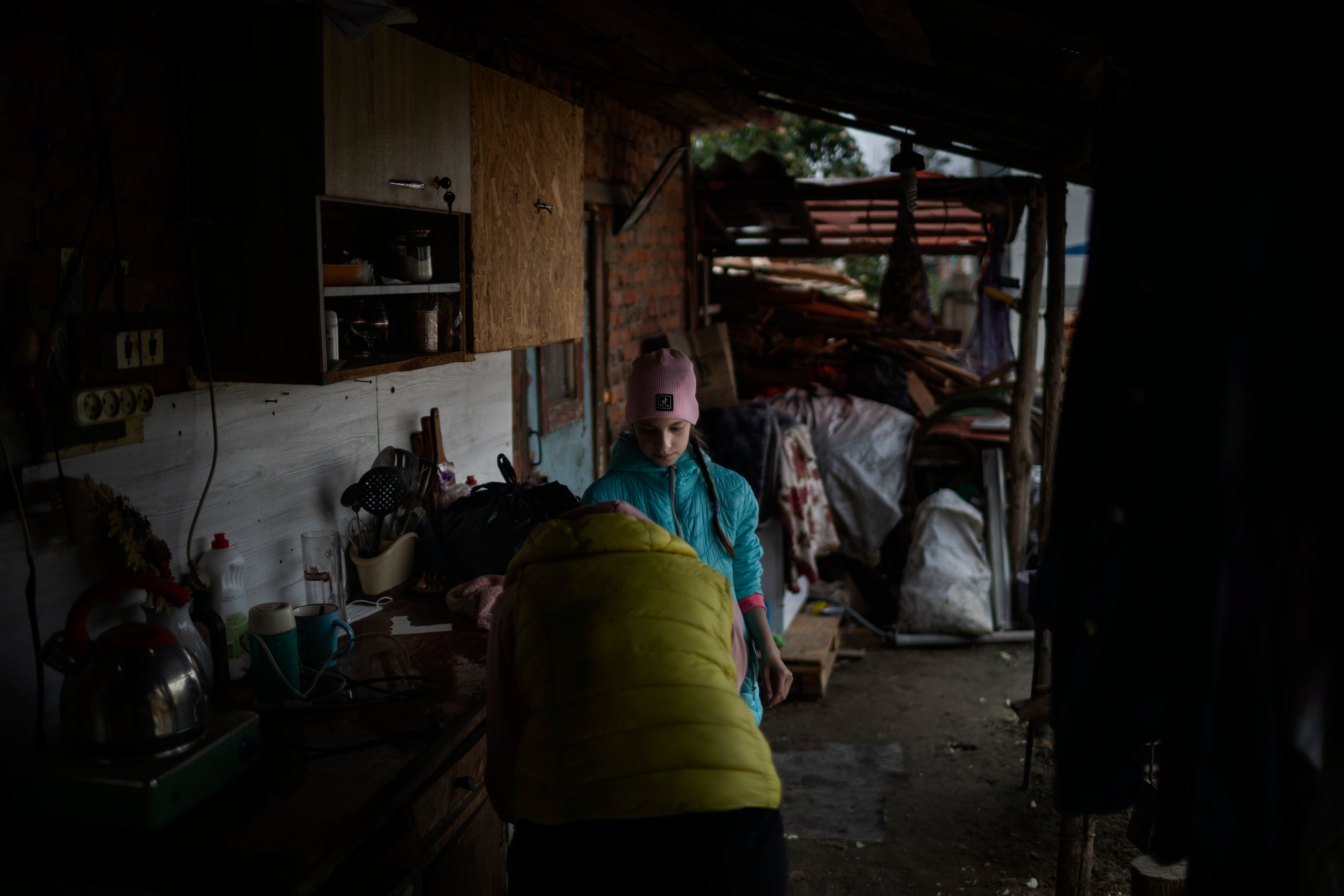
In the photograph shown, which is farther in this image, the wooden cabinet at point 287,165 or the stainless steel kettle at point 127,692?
the wooden cabinet at point 287,165

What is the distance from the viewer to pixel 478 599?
130 inches

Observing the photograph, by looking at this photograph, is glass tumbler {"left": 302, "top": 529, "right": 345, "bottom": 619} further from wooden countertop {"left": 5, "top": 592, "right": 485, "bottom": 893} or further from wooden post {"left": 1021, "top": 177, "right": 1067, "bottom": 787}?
wooden post {"left": 1021, "top": 177, "right": 1067, "bottom": 787}

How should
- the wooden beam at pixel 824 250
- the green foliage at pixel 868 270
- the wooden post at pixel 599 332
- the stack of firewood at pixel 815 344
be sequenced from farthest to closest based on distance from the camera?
the green foliage at pixel 868 270 < the stack of firewood at pixel 815 344 < the wooden beam at pixel 824 250 < the wooden post at pixel 599 332

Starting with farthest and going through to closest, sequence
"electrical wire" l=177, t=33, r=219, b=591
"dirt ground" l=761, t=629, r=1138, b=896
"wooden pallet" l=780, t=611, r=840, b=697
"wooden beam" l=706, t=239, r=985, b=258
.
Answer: "wooden beam" l=706, t=239, r=985, b=258
"wooden pallet" l=780, t=611, r=840, b=697
"dirt ground" l=761, t=629, r=1138, b=896
"electrical wire" l=177, t=33, r=219, b=591

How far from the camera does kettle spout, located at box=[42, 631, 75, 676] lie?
6.56 ft

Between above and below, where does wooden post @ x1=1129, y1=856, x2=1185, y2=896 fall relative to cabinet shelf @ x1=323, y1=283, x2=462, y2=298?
below

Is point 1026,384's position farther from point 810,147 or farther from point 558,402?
point 810,147

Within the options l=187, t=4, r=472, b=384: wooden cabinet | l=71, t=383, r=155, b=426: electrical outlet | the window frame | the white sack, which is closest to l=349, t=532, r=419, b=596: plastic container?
l=187, t=4, r=472, b=384: wooden cabinet

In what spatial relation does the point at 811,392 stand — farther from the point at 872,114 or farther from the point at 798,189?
the point at 872,114

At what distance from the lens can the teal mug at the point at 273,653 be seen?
2461mm

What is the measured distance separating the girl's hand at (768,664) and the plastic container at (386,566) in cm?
134

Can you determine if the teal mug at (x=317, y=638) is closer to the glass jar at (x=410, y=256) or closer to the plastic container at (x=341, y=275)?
the plastic container at (x=341, y=275)

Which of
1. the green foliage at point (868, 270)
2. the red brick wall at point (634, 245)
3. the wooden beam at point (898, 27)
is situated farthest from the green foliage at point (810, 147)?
the wooden beam at point (898, 27)

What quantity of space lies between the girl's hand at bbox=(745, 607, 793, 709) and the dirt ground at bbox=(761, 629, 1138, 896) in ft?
4.68
